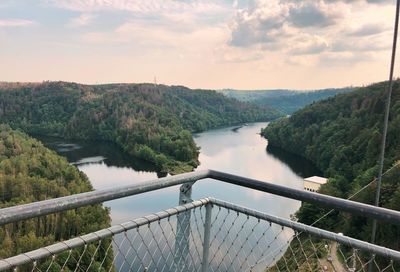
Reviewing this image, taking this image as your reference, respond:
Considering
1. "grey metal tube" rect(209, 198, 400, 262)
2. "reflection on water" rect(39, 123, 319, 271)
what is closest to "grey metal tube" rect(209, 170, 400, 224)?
"grey metal tube" rect(209, 198, 400, 262)

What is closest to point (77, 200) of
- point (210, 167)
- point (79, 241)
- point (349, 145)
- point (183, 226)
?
point (79, 241)

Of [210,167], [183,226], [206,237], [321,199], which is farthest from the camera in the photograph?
[210,167]

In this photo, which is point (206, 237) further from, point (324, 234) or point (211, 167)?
point (211, 167)

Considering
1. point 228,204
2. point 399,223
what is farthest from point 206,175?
point 399,223

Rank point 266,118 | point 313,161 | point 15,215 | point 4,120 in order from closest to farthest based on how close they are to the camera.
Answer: point 15,215 < point 313,161 < point 4,120 < point 266,118

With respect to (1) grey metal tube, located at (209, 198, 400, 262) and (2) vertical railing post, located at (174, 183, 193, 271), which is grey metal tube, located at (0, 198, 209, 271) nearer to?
(2) vertical railing post, located at (174, 183, 193, 271)

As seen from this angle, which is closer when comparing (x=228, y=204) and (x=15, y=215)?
(x=15, y=215)

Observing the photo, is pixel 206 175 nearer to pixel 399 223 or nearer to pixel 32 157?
pixel 399 223

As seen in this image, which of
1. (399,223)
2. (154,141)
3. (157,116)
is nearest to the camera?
(399,223)
